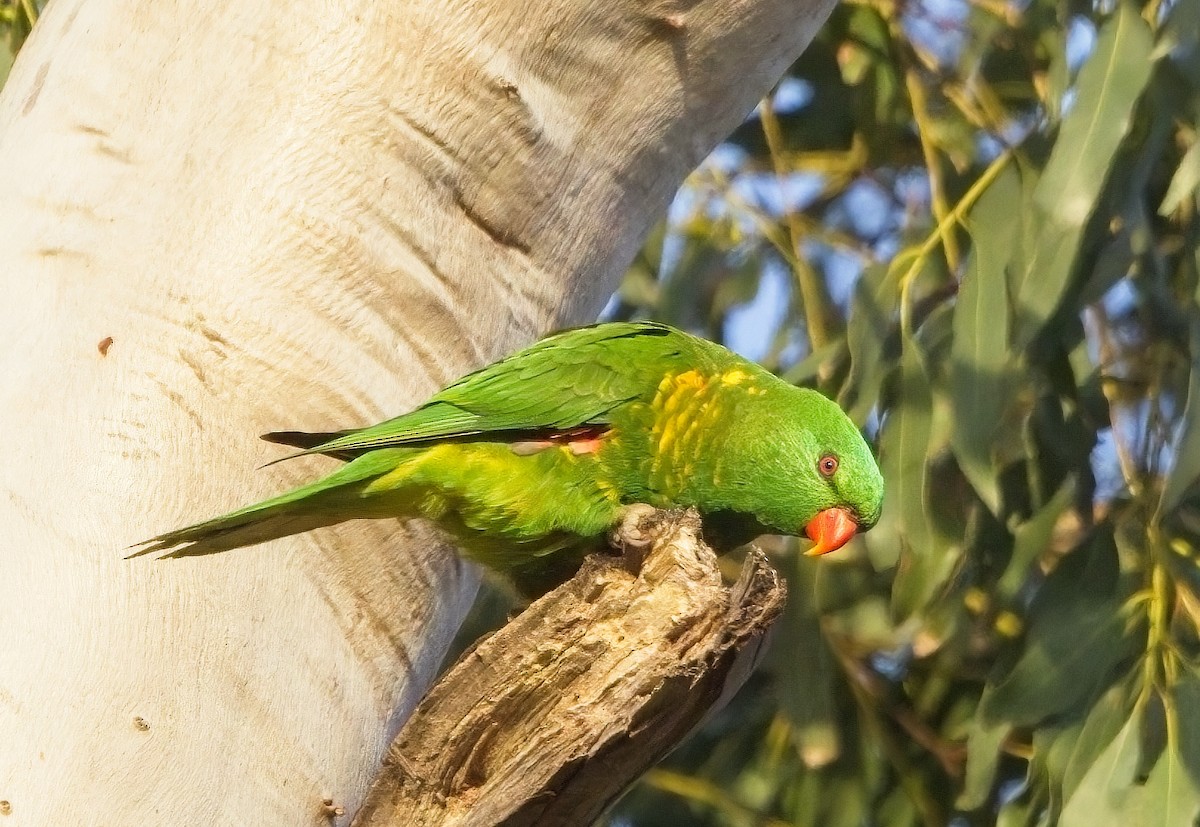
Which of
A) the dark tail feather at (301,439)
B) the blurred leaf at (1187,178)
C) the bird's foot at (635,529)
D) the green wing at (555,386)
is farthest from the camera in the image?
the blurred leaf at (1187,178)

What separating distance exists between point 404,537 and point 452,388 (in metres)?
0.25

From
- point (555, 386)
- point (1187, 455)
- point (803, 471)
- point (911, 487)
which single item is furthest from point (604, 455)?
point (1187, 455)

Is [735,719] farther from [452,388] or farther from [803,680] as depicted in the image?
[452,388]

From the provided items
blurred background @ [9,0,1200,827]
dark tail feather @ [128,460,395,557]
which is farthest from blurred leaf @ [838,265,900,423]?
dark tail feather @ [128,460,395,557]

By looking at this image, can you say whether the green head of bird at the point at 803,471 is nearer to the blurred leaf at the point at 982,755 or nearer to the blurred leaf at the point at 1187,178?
the blurred leaf at the point at 982,755

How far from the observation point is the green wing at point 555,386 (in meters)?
2.13

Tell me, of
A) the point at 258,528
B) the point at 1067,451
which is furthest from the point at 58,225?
the point at 1067,451

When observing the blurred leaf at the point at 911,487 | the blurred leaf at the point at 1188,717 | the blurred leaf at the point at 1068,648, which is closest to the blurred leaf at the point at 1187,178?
the blurred leaf at the point at 911,487

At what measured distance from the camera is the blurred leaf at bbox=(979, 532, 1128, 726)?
9.73 ft

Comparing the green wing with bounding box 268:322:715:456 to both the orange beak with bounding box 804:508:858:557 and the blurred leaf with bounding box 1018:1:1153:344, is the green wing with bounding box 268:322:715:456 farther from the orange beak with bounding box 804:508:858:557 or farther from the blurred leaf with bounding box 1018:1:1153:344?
the blurred leaf with bounding box 1018:1:1153:344

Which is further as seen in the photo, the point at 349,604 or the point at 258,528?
the point at 349,604

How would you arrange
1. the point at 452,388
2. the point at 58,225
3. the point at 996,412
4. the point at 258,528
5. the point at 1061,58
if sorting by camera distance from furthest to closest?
the point at 1061,58 < the point at 996,412 < the point at 452,388 < the point at 58,225 < the point at 258,528

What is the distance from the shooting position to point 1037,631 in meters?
3.04

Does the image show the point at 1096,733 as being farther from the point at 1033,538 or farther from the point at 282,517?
the point at 282,517
